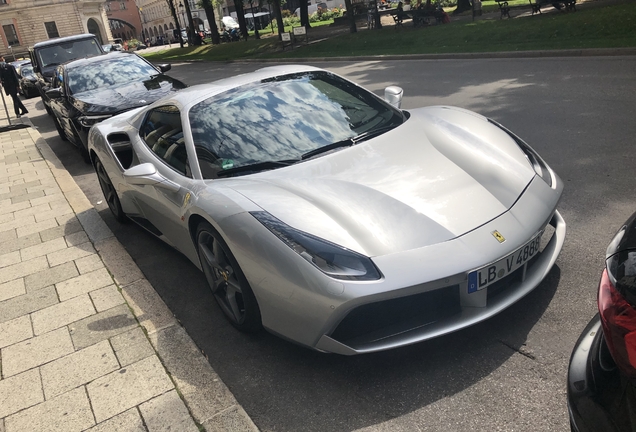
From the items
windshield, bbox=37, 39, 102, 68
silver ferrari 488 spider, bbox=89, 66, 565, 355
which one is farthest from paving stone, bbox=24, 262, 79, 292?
windshield, bbox=37, 39, 102, 68

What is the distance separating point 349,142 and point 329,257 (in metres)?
1.29

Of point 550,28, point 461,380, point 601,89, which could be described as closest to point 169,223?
point 461,380

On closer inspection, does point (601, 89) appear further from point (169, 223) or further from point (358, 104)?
point (169, 223)

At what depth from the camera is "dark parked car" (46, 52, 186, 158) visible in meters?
8.91

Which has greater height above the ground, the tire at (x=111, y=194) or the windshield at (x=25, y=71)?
the windshield at (x=25, y=71)

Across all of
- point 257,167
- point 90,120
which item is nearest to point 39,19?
point 90,120

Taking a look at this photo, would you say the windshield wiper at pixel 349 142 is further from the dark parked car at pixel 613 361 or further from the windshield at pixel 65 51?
the windshield at pixel 65 51

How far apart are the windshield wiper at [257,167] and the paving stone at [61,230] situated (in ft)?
9.57

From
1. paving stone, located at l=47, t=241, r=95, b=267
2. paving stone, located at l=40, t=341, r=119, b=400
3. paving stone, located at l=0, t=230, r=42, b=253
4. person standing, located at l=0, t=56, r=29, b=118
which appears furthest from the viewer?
person standing, located at l=0, t=56, r=29, b=118

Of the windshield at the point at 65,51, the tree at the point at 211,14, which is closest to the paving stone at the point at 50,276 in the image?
the windshield at the point at 65,51

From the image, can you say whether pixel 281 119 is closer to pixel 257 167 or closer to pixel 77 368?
pixel 257 167

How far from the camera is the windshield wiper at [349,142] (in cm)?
373

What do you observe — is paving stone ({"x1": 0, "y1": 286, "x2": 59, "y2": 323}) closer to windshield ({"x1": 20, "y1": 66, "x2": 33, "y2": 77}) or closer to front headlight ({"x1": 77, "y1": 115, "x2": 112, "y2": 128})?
front headlight ({"x1": 77, "y1": 115, "x2": 112, "y2": 128})

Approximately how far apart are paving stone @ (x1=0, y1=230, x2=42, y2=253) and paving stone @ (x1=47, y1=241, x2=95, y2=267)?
585 millimetres
